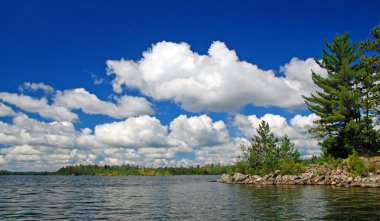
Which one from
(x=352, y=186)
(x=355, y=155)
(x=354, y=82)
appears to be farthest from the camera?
(x=354, y=82)

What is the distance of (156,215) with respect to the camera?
102 ft

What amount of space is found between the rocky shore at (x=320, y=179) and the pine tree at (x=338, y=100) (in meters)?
6.61

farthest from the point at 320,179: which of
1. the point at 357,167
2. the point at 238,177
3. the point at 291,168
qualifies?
the point at 238,177

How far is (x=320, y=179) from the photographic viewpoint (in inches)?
2990

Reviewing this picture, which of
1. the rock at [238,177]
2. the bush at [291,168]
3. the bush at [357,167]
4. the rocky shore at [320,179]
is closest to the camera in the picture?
the rocky shore at [320,179]

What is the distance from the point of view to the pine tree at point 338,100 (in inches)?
2901

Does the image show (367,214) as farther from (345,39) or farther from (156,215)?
(345,39)

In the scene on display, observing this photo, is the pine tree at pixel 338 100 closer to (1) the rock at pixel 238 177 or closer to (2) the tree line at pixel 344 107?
(2) the tree line at pixel 344 107

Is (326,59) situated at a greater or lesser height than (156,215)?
greater

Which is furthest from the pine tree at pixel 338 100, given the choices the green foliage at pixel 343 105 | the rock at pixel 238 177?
the rock at pixel 238 177

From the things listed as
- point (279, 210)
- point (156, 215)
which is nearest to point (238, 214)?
point (279, 210)

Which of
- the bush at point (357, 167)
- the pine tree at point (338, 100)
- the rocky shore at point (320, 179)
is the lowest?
the rocky shore at point (320, 179)

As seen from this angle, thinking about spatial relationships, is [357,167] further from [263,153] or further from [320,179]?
[263,153]

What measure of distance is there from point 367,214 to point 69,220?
23.8 meters
